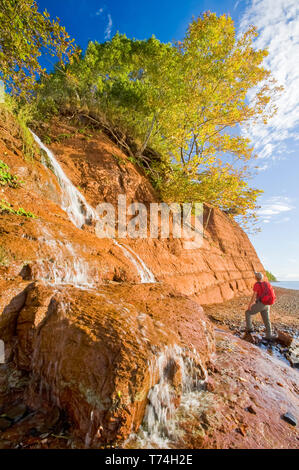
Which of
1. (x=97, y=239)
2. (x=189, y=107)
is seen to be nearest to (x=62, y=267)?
(x=97, y=239)

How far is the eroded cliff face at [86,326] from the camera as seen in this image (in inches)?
80.4

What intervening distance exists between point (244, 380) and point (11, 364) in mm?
3398

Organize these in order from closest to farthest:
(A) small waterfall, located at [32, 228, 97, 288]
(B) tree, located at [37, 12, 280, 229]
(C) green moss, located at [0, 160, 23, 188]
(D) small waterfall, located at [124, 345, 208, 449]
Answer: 1. (D) small waterfall, located at [124, 345, 208, 449]
2. (A) small waterfall, located at [32, 228, 97, 288]
3. (C) green moss, located at [0, 160, 23, 188]
4. (B) tree, located at [37, 12, 280, 229]

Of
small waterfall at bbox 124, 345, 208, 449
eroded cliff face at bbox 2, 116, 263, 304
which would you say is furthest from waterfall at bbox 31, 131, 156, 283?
small waterfall at bbox 124, 345, 208, 449

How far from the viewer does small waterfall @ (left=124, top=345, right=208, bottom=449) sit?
212cm

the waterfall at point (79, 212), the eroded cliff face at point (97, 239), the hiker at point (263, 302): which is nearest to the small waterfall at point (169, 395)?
the eroded cliff face at point (97, 239)

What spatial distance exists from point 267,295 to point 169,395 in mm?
5030

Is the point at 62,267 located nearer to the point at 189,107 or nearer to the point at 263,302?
the point at 263,302

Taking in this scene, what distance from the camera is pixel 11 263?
308cm

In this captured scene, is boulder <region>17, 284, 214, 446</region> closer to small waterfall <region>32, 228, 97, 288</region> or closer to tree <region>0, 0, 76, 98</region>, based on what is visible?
small waterfall <region>32, 228, 97, 288</region>

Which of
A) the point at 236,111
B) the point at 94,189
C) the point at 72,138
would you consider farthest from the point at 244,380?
the point at 236,111

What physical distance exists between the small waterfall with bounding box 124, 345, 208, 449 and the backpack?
412 centimetres

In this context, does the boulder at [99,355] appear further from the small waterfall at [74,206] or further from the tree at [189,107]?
the tree at [189,107]

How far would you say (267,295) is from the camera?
6234 millimetres
